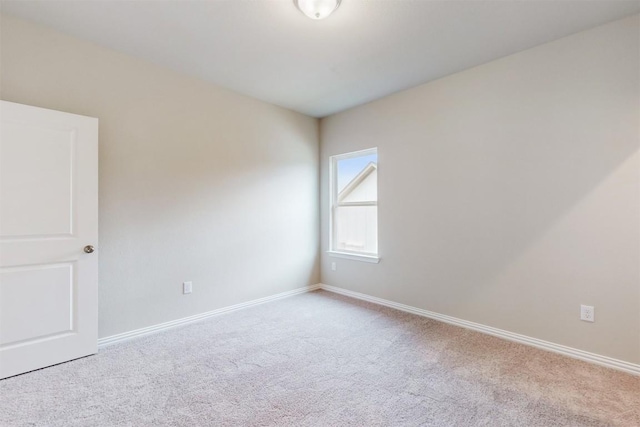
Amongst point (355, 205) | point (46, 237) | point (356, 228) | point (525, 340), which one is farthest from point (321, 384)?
point (355, 205)

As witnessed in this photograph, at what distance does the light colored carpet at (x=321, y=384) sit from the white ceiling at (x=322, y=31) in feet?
8.16

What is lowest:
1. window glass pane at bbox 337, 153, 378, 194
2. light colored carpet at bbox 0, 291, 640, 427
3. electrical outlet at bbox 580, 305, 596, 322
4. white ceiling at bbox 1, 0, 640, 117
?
light colored carpet at bbox 0, 291, 640, 427

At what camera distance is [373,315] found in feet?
10.5

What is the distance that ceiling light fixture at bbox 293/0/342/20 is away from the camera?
1.89 m

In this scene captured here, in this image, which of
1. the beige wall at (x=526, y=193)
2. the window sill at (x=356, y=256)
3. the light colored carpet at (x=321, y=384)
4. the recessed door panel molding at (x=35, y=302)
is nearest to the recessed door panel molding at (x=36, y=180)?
the recessed door panel molding at (x=35, y=302)

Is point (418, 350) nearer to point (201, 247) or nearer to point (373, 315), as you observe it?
point (373, 315)

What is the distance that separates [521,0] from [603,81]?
906mm

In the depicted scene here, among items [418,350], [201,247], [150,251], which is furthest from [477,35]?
[150,251]

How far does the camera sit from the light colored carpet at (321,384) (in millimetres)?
1639

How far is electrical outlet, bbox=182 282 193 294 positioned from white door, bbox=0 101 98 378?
0.77 m

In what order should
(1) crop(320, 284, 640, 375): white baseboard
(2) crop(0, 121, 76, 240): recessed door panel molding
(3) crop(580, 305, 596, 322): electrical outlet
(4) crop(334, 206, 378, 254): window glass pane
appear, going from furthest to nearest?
1. (4) crop(334, 206, 378, 254): window glass pane
2. (3) crop(580, 305, 596, 322): electrical outlet
3. (1) crop(320, 284, 640, 375): white baseboard
4. (2) crop(0, 121, 76, 240): recessed door panel molding

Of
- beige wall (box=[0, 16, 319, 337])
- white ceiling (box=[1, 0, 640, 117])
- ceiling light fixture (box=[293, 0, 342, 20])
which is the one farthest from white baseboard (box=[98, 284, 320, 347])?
ceiling light fixture (box=[293, 0, 342, 20])

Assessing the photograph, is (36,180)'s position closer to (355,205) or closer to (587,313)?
(355,205)

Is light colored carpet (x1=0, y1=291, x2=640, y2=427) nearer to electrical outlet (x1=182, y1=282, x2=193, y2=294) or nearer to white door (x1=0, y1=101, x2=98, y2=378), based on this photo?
white door (x1=0, y1=101, x2=98, y2=378)
